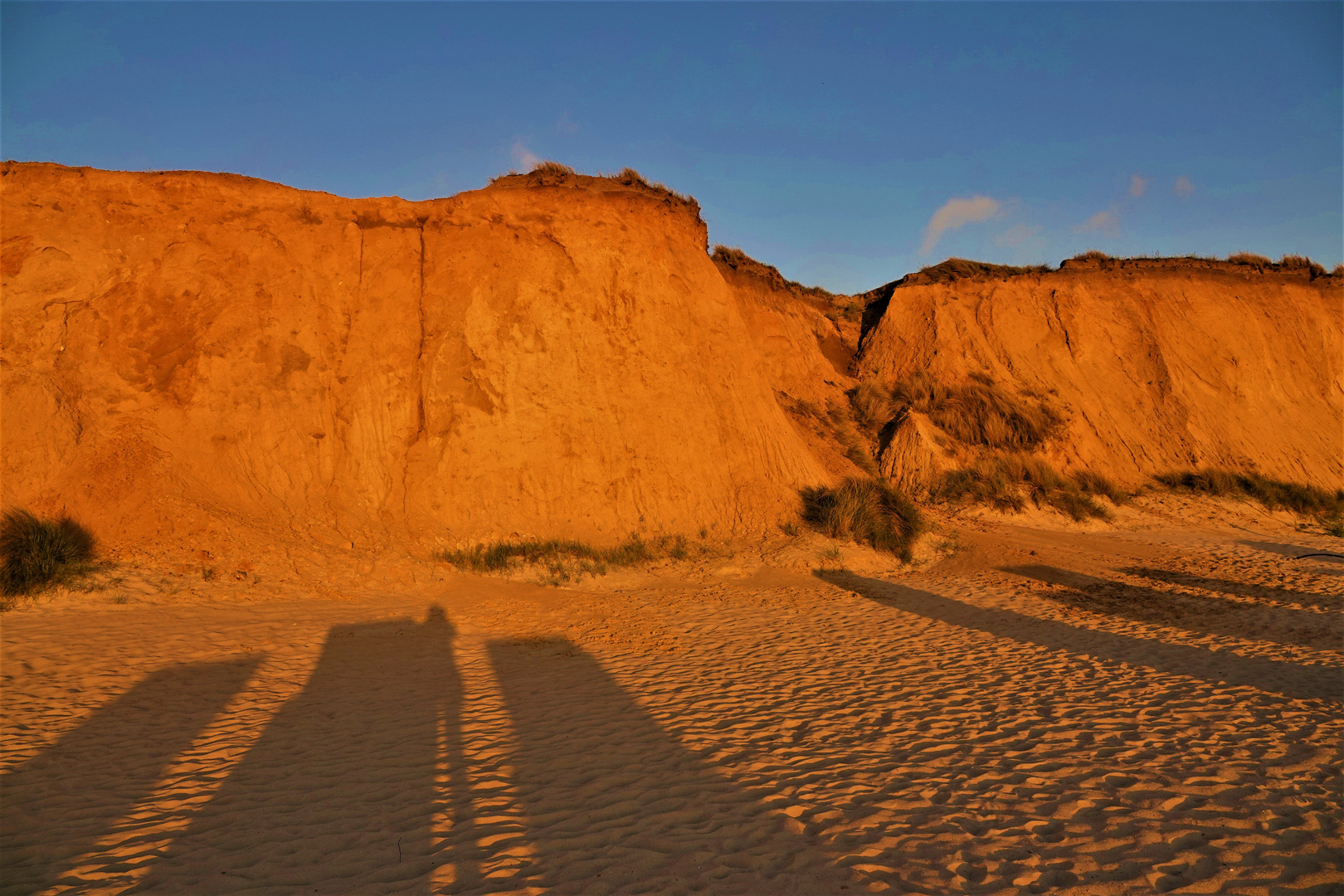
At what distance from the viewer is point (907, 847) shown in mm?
4090

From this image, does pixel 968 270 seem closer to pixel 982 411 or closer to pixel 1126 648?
pixel 982 411

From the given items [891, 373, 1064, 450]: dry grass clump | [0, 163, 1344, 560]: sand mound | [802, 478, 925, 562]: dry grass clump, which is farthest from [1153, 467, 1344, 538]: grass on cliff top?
[802, 478, 925, 562]: dry grass clump

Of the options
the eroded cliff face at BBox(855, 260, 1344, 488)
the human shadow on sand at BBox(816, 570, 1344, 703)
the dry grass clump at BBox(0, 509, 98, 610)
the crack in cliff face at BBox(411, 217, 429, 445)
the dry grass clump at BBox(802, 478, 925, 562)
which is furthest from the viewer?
the eroded cliff face at BBox(855, 260, 1344, 488)

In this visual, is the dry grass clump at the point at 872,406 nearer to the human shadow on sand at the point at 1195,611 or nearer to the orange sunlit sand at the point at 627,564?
the orange sunlit sand at the point at 627,564

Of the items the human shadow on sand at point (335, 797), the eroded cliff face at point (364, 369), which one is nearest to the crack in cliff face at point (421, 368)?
the eroded cliff face at point (364, 369)

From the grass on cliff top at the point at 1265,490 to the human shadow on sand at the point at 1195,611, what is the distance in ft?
29.6

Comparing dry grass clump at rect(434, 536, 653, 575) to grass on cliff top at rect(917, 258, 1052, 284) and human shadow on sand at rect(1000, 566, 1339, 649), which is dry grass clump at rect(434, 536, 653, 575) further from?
grass on cliff top at rect(917, 258, 1052, 284)

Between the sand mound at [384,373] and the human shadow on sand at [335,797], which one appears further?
the sand mound at [384,373]

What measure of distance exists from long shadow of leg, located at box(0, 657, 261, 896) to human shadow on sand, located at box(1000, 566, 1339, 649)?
12.0 m

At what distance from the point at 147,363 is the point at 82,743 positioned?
325 inches

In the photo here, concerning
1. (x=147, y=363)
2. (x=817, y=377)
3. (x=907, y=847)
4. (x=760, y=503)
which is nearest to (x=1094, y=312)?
(x=817, y=377)

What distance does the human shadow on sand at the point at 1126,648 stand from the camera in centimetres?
726

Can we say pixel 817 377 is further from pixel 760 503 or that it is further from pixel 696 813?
pixel 696 813

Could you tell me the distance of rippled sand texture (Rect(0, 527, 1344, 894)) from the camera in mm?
3879
